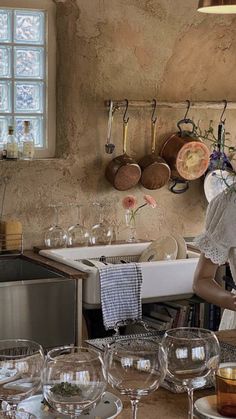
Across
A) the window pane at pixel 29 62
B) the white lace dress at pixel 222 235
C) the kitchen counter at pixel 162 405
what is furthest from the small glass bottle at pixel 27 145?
the kitchen counter at pixel 162 405

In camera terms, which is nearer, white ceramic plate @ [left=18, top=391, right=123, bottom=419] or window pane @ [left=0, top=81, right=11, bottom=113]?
white ceramic plate @ [left=18, top=391, right=123, bottom=419]

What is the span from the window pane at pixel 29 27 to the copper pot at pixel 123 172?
0.67 meters

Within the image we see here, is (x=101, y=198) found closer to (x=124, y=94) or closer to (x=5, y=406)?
(x=124, y=94)

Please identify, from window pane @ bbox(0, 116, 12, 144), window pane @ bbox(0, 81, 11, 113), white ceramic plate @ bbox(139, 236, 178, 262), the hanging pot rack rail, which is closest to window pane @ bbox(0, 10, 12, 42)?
window pane @ bbox(0, 81, 11, 113)

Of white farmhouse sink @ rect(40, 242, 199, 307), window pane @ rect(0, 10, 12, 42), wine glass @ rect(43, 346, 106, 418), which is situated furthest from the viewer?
window pane @ rect(0, 10, 12, 42)

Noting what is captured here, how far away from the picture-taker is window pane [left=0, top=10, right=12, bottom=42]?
3.99 meters

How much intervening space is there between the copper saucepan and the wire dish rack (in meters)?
0.76

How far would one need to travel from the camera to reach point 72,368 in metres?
1.33

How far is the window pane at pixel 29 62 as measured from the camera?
160 inches

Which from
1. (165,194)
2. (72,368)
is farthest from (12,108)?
(72,368)

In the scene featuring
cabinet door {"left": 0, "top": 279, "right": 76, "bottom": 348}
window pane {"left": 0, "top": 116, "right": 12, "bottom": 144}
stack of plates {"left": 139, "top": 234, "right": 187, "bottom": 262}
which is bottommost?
cabinet door {"left": 0, "top": 279, "right": 76, "bottom": 348}

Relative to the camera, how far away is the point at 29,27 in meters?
4.06

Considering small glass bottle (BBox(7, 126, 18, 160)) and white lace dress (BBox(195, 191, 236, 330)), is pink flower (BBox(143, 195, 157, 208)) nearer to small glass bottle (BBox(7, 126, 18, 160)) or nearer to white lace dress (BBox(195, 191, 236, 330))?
small glass bottle (BBox(7, 126, 18, 160))

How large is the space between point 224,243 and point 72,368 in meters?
1.41
